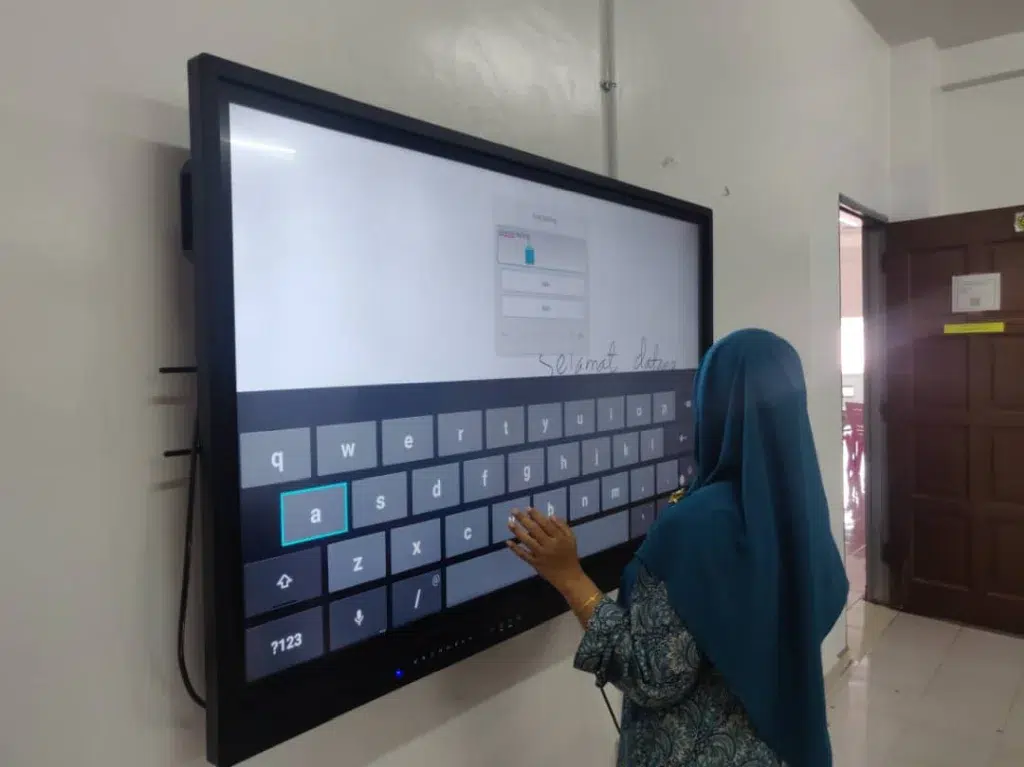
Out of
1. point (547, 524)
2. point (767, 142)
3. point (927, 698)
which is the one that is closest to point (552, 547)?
point (547, 524)

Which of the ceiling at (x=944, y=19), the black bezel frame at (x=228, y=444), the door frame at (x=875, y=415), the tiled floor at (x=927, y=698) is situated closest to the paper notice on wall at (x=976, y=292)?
the door frame at (x=875, y=415)

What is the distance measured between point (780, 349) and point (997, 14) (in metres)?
3.54

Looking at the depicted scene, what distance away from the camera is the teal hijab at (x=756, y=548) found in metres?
1.17

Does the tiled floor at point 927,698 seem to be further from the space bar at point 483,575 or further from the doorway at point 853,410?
the space bar at point 483,575

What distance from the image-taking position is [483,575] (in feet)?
4.44

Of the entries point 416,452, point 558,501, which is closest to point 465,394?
point 416,452

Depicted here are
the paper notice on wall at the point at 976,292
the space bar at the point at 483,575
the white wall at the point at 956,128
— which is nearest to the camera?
the space bar at the point at 483,575

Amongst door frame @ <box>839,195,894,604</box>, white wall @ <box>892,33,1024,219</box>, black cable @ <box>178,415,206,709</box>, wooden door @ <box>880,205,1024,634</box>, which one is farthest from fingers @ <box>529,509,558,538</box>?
white wall @ <box>892,33,1024,219</box>

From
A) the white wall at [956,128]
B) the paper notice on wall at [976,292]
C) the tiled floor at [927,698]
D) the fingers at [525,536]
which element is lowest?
the tiled floor at [927,698]

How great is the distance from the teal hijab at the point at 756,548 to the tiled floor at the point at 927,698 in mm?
1762

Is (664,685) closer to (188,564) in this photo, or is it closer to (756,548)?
(756,548)

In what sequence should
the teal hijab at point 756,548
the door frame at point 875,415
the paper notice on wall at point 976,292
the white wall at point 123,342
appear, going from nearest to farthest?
1. the white wall at point 123,342
2. the teal hijab at point 756,548
3. the paper notice on wall at point 976,292
4. the door frame at point 875,415

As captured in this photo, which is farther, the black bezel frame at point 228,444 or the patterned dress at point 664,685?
the patterned dress at point 664,685

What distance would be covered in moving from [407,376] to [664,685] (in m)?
0.63
